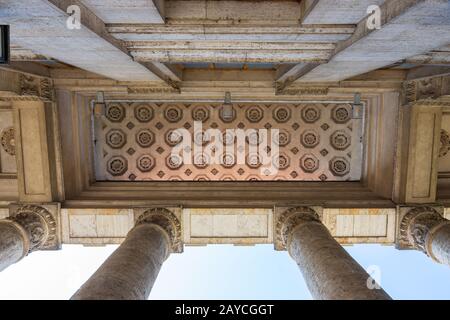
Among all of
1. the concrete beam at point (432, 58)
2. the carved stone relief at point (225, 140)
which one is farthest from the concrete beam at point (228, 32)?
the carved stone relief at point (225, 140)

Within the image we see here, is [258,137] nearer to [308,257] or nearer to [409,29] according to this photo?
[308,257]

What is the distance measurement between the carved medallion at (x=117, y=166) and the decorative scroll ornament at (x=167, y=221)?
378 cm

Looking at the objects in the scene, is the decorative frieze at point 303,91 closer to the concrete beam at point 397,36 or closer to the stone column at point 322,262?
the concrete beam at point 397,36

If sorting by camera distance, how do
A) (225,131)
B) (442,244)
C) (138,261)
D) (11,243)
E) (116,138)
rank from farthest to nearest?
(225,131), (116,138), (11,243), (442,244), (138,261)

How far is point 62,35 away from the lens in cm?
464

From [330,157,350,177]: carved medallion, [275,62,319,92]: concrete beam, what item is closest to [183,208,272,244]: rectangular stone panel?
[275,62,319,92]: concrete beam

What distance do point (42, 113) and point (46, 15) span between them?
5784mm

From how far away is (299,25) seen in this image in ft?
16.6

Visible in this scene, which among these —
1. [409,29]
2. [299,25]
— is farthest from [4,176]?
[409,29]

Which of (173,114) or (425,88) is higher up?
(425,88)

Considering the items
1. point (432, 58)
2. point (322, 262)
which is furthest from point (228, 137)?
point (322, 262)

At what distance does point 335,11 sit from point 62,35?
3.89m

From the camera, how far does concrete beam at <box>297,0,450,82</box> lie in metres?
3.72

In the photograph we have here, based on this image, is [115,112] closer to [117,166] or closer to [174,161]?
[117,166]
